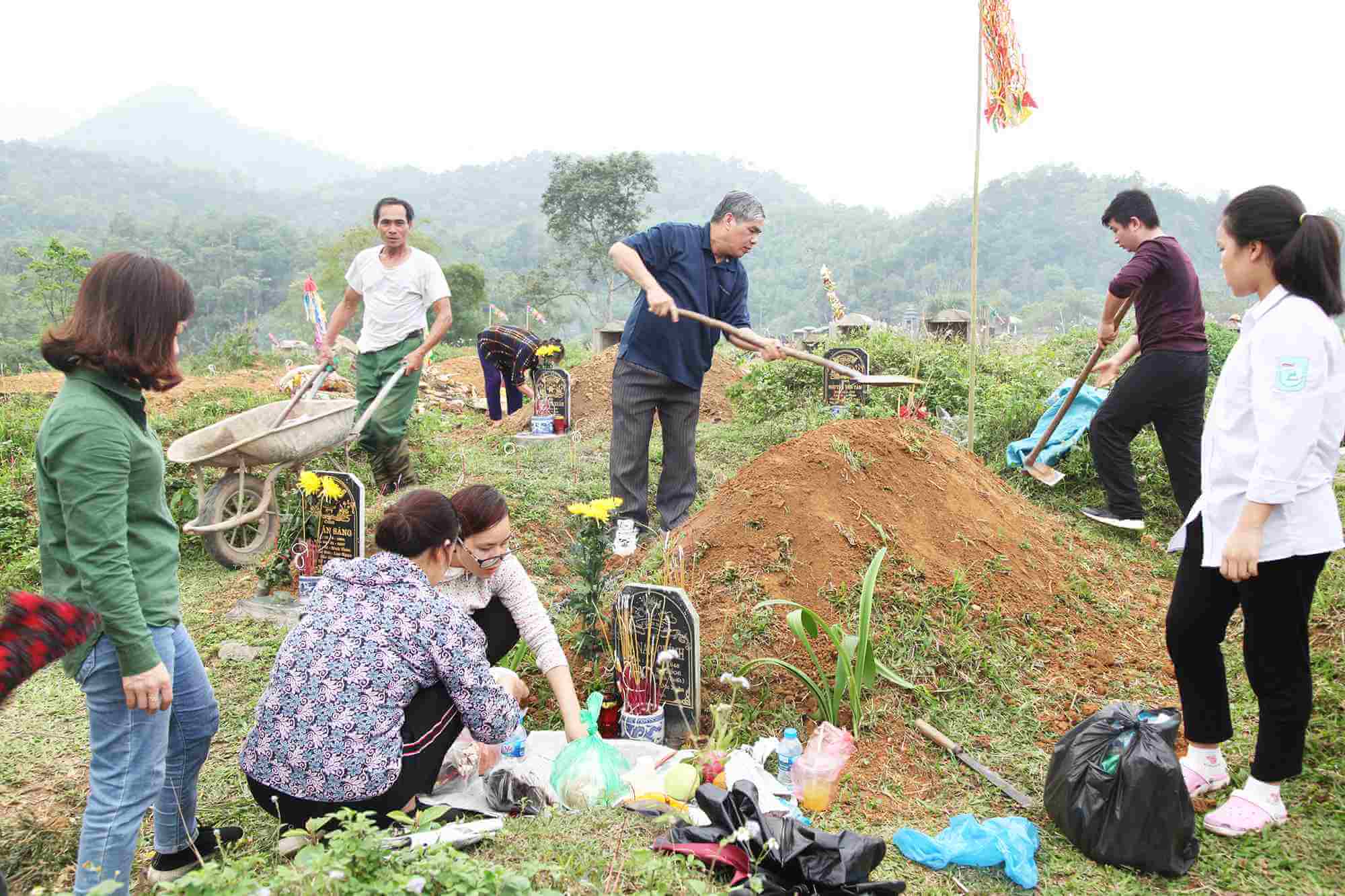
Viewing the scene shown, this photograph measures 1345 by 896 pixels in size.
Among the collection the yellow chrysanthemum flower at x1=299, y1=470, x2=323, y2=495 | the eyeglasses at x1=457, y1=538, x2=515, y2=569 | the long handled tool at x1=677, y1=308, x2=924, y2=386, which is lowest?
the yellow chrysanthemum flower at x1=299, y1=470, x2=323, y2=495

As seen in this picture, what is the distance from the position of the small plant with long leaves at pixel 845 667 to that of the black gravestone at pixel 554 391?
5712 millimetres

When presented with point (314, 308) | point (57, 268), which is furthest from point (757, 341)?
point (57, 268)

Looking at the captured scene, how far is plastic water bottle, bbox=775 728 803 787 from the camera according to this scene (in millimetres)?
2805

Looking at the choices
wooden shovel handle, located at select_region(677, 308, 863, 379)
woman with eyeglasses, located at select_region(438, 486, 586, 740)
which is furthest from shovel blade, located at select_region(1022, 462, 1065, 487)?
woman with eyeglasses, located at select_region(438, 486, 586, 740)

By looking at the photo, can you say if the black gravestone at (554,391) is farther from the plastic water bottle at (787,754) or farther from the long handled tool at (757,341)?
the plastic water bottle at (787,754)

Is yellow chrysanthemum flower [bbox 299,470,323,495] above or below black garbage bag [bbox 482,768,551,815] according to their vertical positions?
above

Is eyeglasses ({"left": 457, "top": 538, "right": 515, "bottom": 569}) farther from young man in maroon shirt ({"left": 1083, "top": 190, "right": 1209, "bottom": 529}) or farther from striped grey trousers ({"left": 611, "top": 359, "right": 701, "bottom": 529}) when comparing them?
young man in maroon shirt ({"left": 1083, "top": 190, "right": 1209, "bottom": 529})

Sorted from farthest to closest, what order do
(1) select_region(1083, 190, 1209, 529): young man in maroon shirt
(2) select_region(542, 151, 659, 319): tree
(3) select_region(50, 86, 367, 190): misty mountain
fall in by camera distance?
(3) select_region(50, 86, 367, 190): misty mountain, (2) select_region(542, 151, 659, 319): tree, (1) select_region(1083, 190, 1209, 529): young man in maroon shirt

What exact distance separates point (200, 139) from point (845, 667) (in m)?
209

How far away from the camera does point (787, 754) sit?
9.23 feet

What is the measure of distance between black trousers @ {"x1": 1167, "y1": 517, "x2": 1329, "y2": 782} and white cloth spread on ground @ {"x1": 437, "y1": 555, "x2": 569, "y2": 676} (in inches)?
77.0

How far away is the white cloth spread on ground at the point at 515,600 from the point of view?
2918mm

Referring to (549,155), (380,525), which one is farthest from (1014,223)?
(549,155)

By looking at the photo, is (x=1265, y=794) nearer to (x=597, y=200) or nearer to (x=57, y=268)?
(x=57, y=268)
